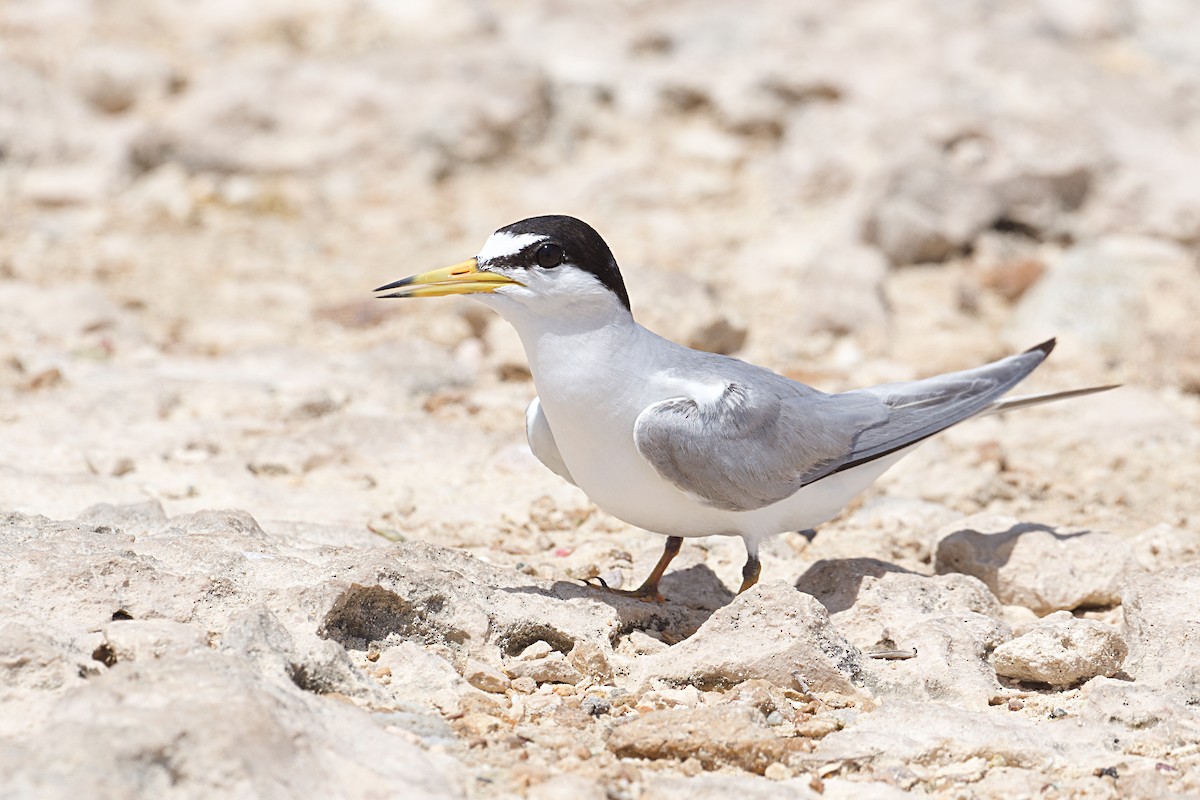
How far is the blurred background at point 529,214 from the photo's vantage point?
19.7ft

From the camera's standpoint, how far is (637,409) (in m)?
4.27

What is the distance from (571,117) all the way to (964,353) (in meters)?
3.88

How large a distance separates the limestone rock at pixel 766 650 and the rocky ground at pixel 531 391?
1cm

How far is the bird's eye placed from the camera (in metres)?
4.23

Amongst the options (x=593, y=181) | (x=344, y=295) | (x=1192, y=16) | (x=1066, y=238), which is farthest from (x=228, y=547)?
(x=1192, y=16)

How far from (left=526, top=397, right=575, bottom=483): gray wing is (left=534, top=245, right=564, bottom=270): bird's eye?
59 centimetres

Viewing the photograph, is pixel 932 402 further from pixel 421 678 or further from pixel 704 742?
pixel 421 678

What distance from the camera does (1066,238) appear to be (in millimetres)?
9102

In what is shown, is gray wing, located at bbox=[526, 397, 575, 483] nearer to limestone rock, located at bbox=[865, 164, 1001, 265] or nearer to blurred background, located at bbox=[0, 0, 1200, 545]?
blurred background, located at bbox=[0, 0, 1200, 545]

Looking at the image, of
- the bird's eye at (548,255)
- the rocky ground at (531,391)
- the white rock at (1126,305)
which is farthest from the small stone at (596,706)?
the white rock at (1126,305)

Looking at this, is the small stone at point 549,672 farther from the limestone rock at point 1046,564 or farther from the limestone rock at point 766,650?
the limestone rock at point 1046,564

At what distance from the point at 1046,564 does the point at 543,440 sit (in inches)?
70.4

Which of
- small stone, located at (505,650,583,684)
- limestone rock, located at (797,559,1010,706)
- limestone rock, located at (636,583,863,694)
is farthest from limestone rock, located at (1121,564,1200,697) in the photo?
small stone, located at (505,650,583,684)

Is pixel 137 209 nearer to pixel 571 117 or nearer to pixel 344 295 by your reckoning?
pixel 344 295
